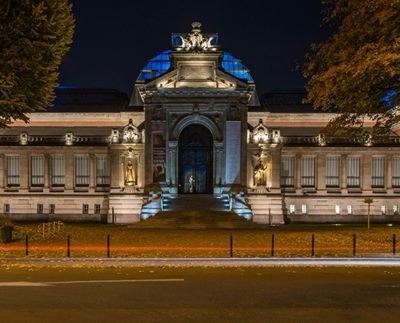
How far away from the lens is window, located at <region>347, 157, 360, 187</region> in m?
79.2

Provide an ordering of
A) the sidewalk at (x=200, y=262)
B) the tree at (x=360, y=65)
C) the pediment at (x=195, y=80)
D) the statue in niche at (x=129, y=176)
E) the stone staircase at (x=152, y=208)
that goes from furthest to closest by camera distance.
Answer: the statue in niche at (x=129, y=176) < the pediment at (x=195, y=80) < the stone staircase at (x=152, y=208) < the tree at (x=360, y=65) < the sidewalk at (x=200, y=262)

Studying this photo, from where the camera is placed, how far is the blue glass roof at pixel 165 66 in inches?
3438

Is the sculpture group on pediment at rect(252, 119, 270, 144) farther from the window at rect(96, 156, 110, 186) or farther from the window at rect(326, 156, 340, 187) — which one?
the window at rect(96, 156, 110, 186)

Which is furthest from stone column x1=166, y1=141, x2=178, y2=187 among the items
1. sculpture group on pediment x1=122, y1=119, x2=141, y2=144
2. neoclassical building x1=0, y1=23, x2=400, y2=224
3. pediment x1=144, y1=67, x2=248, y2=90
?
pediment x1=144, y1=67, x2=248, y2=90

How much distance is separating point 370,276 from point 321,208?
53.2 metres

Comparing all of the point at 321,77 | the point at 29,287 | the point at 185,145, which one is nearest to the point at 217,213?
the point at 185,145

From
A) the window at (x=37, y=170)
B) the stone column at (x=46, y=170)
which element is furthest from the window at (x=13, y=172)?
the stone column at (x=46, y=170)

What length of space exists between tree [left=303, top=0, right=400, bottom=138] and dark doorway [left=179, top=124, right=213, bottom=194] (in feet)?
114

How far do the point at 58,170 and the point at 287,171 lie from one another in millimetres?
24923

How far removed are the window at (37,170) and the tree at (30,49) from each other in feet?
123

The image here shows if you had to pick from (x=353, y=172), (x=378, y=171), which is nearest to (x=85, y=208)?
(x=353, y=172)

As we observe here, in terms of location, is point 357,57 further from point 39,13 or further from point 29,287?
point 29,287

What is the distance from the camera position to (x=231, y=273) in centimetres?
2603

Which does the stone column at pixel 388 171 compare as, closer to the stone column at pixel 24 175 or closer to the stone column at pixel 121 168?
the stone column at pixel 121 168
